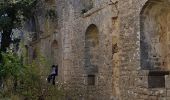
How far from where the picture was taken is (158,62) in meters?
10.2

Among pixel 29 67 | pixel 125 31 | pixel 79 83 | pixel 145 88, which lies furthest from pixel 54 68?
pixel 145 88

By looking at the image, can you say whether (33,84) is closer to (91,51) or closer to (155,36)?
(91,51)

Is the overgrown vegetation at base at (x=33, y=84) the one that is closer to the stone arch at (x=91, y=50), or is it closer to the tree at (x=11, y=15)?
the stone arch at (x=91, y=50)

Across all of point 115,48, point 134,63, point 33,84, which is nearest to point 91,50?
point 115,48

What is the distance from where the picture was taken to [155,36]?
33.6ft

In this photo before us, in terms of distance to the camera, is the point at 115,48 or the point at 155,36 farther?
the point at 115,48

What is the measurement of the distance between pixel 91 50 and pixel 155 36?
3869mm

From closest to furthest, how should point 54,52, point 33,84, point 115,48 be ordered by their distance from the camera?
point 115,48 → point 33,84 → point 54,52

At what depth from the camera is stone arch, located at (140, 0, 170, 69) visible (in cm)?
999

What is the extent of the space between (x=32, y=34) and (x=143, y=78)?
11917mm

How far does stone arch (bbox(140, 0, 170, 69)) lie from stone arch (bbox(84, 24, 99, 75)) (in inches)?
144

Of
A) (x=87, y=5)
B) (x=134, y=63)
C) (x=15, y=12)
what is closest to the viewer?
(x=134, y=63)

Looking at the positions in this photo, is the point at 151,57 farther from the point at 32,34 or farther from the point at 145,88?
the point at 32,34

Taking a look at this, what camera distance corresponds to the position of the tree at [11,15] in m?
17.4
